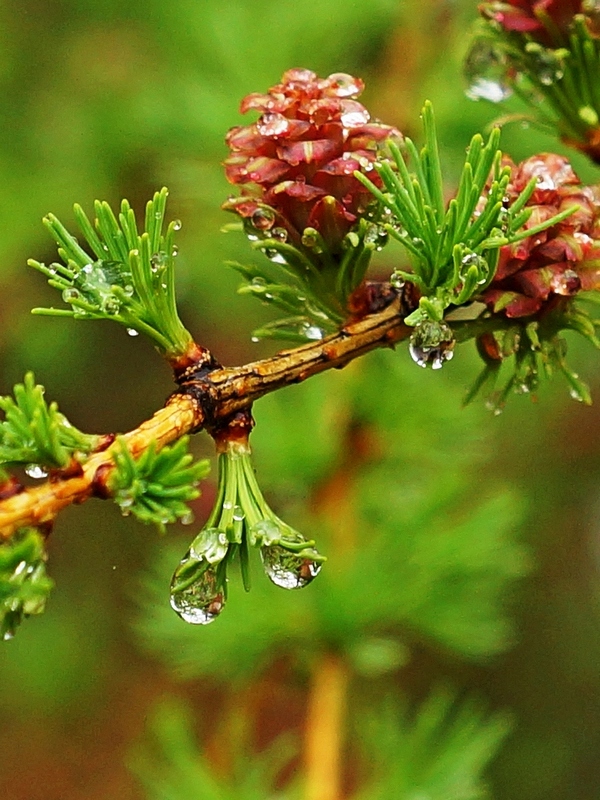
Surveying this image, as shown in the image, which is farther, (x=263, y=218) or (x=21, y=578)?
(x=263, y=218)

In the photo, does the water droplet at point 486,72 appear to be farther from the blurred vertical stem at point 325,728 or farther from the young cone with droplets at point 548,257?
the blurred vertical stem at point 325,728

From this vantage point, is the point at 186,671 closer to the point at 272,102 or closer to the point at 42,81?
the point at 272,102

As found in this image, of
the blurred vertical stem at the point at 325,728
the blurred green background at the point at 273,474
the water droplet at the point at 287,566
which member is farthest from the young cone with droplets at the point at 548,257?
the blurred vertical stem at the point at 325,728

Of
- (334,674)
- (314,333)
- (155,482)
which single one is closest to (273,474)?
(334,674)

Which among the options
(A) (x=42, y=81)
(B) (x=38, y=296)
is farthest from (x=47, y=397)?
(A) (x=42, y=81)

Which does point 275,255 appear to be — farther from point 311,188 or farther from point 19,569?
point 19,569

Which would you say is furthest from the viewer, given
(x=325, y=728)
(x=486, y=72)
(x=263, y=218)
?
(x=325, y=728)
